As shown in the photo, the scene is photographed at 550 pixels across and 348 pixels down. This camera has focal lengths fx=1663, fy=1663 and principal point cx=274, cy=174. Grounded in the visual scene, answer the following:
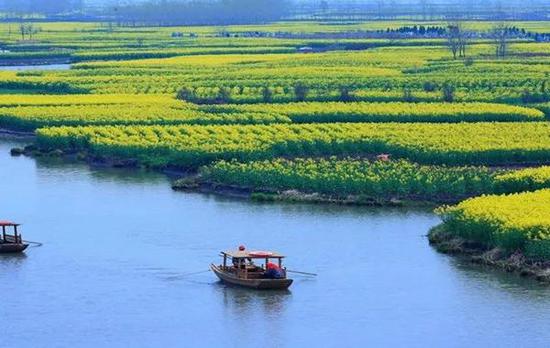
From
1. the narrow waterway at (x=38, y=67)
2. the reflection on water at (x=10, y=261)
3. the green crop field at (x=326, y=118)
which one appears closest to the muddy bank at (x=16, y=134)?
the green crop field at (x=326, y=118)

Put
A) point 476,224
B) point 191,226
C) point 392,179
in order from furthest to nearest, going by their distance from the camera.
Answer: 1. point 392,179
2. point 191,226
3. point 476,224

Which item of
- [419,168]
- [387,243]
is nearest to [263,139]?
[419,168]

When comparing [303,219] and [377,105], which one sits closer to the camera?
[303,219]

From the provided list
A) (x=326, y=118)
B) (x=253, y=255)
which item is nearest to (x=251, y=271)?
(x=253, y=255)

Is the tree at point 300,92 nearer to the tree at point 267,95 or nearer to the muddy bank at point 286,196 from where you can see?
the tree at point 267,95

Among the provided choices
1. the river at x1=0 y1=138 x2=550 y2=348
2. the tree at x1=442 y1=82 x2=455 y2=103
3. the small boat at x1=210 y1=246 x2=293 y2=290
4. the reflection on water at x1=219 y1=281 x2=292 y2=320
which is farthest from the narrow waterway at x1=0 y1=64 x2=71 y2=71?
the reflection on water at x1=219 y1=281 x2=292 y2=320

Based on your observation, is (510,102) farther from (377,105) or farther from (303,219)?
(303,219)

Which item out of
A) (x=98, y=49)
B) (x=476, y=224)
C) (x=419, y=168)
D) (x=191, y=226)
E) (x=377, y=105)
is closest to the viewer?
(x=476, y=224)
